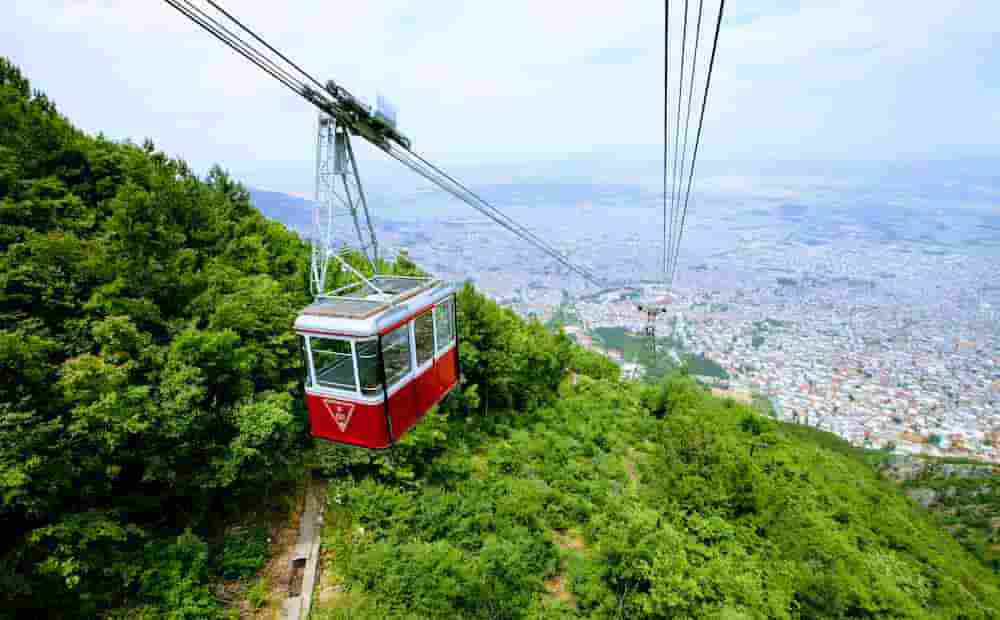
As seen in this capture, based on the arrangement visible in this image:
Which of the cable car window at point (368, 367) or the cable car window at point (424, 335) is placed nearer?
the cable car window at point (368, 367)

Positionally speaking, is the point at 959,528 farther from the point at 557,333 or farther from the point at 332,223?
the point at 332,223

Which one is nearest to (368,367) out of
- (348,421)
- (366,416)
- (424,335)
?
(366,416)

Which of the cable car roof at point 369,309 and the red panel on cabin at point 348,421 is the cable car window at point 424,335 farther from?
the red panel on cabin at point 348,421

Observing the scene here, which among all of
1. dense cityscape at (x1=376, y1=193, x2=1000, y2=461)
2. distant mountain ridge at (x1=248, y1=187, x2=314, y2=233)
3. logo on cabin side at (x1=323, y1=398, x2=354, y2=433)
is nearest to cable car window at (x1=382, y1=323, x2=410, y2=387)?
logo on cabin side at (x1=323, y1=398, x2=354, y2=433)

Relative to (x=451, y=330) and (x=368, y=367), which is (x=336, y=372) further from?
(x=451, y=330)

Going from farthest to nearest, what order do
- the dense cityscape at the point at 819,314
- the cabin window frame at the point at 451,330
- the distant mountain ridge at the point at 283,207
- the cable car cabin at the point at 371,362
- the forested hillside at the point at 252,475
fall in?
the dense cityscape at the point at 819,314 < the distant mountain ridge at the point at 283,207 < the cabin window frame at the point at 451,330 < the forested hillside at the point at 252,475 < the cable car cabin at the point at 371,362

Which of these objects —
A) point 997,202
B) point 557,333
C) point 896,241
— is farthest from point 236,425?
point 997,202

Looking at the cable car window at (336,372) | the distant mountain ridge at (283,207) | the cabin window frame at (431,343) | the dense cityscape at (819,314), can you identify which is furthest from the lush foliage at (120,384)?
the distant mountain ridge at (283,207)
